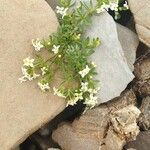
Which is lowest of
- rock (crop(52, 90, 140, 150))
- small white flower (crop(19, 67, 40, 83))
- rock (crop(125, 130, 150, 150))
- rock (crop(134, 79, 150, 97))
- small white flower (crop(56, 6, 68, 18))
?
rock (crop(125, 130, 150, 150))

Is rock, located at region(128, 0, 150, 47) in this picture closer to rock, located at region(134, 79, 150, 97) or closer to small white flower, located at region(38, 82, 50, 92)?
rock, located at region(134, 79, 150, 97)

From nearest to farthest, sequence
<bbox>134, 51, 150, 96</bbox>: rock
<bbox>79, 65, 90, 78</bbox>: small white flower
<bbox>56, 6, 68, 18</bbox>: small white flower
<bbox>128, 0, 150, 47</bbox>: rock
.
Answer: <bbox>79, 65, 90, 78</bbox>: small white flower, <bbox>56, 6, 68, 18</bbox>: small white flower, <bbox>128, 0, 150, 47</bbox>: rock, <bbox>134, 51, 150, 96</bbox>: rock

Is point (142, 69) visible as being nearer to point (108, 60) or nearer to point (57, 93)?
point (108, 60)

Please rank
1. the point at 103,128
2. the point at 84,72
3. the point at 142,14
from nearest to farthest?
the point at 84,72 < the point at 103,128 < the point at 142,14

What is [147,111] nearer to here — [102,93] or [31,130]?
[102,93]

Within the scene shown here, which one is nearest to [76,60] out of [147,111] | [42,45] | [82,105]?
[42,45]

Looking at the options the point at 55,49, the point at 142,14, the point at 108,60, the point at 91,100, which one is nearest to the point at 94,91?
the point at 91,100

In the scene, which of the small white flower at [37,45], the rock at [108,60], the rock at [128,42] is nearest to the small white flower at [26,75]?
the small white flower at [37,45]

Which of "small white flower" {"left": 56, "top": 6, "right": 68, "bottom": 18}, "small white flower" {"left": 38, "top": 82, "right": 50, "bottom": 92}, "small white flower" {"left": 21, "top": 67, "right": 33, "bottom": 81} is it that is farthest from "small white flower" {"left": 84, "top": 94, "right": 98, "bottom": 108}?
"small white flower" {"left": 56, "top": 6, "right": 68, "bottom": 18}
